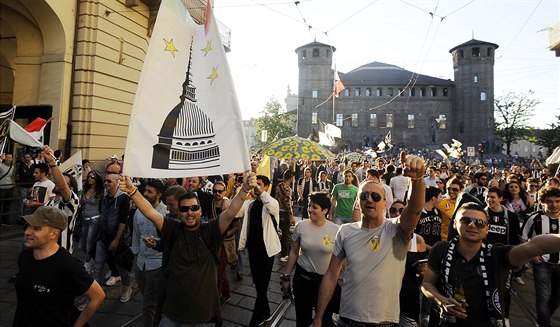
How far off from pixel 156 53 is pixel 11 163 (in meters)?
9.02

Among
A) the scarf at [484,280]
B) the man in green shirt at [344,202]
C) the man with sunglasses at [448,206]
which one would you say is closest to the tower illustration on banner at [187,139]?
the scarf at [484,280]

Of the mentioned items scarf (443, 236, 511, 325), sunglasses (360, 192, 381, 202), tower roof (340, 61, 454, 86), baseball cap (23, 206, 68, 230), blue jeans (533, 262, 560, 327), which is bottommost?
blue jeans (533, 262, 560, 327)

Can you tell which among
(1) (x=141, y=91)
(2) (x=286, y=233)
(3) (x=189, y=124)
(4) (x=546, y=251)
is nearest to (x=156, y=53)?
(1) (x=141, y=91)

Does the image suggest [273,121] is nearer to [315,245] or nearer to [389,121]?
[389,121]

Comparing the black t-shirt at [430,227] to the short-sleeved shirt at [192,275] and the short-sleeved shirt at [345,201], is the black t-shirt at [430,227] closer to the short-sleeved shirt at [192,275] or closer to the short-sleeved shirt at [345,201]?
the short-sleeved shirt at [345,201]

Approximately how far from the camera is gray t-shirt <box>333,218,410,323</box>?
2434mm

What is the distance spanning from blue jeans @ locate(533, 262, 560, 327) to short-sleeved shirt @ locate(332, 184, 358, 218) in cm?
314

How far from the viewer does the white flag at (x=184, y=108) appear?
2518 millimetres

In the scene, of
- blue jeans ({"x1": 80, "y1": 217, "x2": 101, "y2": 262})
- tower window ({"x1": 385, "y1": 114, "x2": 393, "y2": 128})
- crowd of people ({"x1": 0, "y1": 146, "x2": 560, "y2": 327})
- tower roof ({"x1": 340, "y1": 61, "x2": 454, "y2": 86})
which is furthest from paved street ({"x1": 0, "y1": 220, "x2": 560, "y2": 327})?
tower roof ({"x1": 340, "y1": 61, "x2": 454, "y2": 86})

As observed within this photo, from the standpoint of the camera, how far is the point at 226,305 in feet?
15.7

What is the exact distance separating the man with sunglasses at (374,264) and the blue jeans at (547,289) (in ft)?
9.65

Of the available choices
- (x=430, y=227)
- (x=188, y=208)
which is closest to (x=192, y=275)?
(x=188, y=208)

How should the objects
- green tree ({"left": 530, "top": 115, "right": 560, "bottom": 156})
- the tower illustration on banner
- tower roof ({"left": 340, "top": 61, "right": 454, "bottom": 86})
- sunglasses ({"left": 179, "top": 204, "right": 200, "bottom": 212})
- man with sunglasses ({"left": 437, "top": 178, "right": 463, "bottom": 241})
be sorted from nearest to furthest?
the tower illustration on banner → sunglasses ({"left": 179, "top": 204, "right": 200, "bottom": 212}) → man with sunglasses ({"left": 437, "top": 178, "right": 463, "bottom": 241}) → green tree ({"left": 530, "top": 115, "right": 560, "bottom": 156}) → tower roof ({"left": 340, "top": 61, "right": 454, "bottom": 86})

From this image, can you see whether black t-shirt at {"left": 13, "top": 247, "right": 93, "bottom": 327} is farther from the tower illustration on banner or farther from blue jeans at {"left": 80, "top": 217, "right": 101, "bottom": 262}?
blue jeans at {"left": 80, "top": 217, "right": 101, "bottom": 262}
